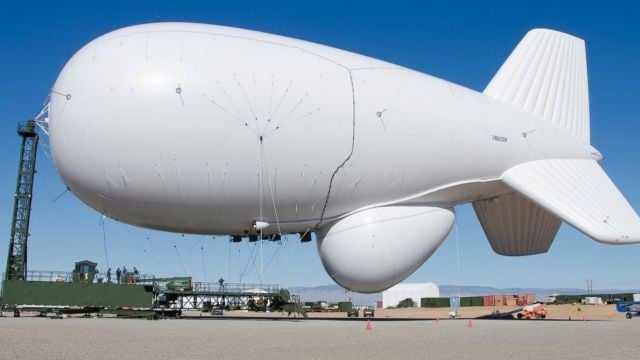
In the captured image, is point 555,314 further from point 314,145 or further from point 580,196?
Result: point 314,145

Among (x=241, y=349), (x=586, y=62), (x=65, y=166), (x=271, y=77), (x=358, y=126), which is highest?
(x=586, y=62)

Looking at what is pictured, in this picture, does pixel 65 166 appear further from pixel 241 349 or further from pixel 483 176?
pixel 483 176

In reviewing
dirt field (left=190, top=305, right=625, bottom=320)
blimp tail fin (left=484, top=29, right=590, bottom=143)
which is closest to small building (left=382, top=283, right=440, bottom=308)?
dirt field (left=190, top=305, right=625, bottom=320)

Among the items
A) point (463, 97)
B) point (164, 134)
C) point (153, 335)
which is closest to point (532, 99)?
point (463, 97)

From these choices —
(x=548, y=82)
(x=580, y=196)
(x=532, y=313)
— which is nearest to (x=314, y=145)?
(x=580, y=196)

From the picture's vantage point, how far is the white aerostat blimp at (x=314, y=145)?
19031 mm

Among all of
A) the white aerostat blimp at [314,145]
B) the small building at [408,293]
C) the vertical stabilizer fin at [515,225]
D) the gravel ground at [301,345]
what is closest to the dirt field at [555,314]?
the vertical stabilizer fin at [515,225]

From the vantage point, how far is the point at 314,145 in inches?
803

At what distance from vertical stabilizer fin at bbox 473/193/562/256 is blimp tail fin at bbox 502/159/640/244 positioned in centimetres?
233

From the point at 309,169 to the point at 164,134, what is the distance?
485 cm

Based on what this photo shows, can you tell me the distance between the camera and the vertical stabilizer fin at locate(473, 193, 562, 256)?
84.6 ft

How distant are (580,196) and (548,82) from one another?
5.77 meters

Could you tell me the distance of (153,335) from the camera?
15336 mm

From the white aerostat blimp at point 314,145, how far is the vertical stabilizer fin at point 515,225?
0.44 metres
